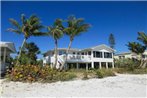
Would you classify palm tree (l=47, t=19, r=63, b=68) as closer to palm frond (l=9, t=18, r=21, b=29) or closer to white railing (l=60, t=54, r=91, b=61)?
palm frond (l=9, t=18, r=21, b=29)

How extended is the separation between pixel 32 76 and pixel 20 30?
43.5ft

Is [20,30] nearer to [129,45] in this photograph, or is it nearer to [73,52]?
[73,52]

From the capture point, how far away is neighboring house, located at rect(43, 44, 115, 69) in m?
39.4

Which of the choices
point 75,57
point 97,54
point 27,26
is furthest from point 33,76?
point 97,54

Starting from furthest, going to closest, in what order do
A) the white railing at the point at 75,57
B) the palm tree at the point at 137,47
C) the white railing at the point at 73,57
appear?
A: the palm tree at the point at 137,47 → the white railing at the point at 75,57 → the white railing at the point at 73,57

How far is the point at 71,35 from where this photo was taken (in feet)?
107

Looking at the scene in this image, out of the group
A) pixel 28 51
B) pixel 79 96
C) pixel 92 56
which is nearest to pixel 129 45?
pixel 92 56

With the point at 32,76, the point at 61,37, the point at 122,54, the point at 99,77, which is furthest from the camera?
the point at 122,54

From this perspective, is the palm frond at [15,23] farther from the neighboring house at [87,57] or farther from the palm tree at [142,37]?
the palm tree at [142,37]

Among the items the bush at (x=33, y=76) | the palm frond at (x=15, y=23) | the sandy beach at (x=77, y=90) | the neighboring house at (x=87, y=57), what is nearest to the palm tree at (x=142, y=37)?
the neighboring house at (x=87, y=57)

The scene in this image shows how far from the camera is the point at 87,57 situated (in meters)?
40.9

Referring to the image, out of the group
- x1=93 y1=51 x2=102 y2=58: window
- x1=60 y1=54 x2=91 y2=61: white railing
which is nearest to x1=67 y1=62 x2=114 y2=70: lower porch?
x1=60 y1=54 x2=91 y2=61: white railing

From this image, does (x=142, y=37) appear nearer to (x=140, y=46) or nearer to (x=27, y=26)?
(x=140, y=46)

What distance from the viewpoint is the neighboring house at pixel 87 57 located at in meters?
39.4
